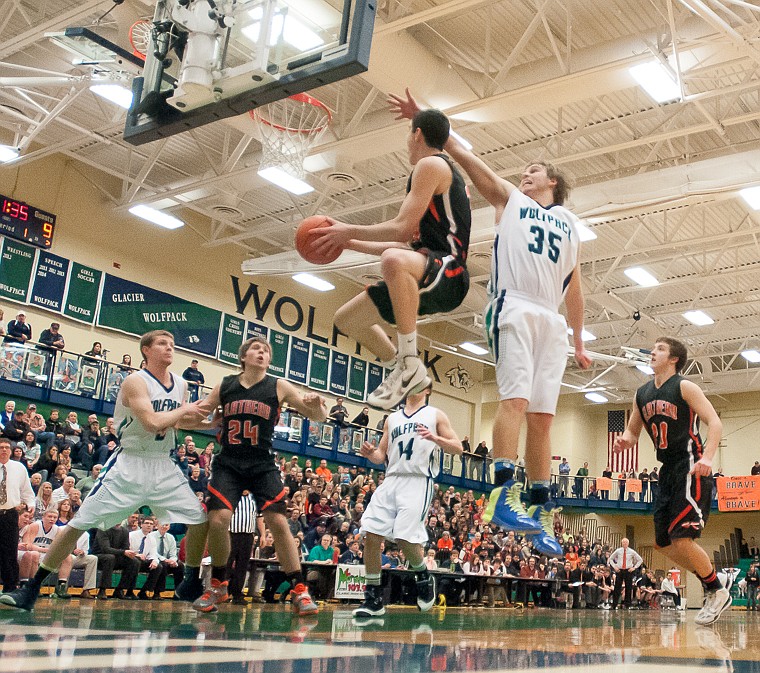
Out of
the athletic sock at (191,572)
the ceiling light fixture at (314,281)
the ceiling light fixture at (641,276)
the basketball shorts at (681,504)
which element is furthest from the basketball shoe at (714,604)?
the ceiling light fixture at (314,281)

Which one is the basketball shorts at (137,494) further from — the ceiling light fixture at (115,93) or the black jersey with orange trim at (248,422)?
the ceiling light fixture at (115,93)

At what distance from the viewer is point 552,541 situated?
4258mm

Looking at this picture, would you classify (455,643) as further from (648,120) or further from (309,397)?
(648,120)

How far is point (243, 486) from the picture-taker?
21.3 ft

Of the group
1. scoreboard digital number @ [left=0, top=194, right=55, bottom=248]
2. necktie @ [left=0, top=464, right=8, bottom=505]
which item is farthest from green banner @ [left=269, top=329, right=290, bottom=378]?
necktie @ [left=0, top=464, right=8, bottom=505]

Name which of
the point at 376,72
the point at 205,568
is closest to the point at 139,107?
the point at 205,568

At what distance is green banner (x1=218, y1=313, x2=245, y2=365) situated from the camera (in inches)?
969

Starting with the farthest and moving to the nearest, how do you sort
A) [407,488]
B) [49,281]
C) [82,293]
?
[82,293], [49,281], [407,488]

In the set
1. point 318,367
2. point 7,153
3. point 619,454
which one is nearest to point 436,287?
point 7,153

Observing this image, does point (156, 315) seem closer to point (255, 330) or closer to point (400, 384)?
point (255, 330)

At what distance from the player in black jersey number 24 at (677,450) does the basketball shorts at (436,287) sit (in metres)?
2.99

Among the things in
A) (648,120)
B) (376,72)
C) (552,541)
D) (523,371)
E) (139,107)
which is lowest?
(552,541)

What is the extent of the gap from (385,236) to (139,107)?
3.85 metres

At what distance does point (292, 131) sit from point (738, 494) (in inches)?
931
